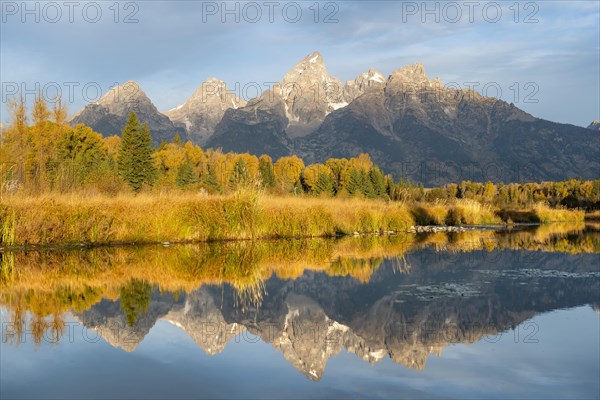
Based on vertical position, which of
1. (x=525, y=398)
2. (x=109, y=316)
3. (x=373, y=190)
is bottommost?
(x=525, y=398)

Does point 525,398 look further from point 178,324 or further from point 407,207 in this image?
point 407,207

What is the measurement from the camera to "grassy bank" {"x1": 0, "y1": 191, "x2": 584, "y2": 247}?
57.0 feet

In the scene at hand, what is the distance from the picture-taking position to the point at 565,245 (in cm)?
2106

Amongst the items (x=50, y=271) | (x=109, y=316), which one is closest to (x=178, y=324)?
(x=109, y=316)

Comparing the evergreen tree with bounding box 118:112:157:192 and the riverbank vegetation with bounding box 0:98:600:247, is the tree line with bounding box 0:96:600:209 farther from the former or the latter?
the riverbank vegetation with bounding box 0:98:600:247

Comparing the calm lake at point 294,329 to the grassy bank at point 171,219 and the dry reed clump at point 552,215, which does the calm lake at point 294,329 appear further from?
the dry reed clump at point 552,215

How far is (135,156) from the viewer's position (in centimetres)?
6138

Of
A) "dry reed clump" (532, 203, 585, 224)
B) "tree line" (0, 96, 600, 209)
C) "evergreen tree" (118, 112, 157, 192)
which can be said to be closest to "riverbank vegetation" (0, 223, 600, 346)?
"tree line" (0, 96, 600, 209)

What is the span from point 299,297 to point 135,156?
54.4m

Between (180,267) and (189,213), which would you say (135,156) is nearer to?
(189,213)

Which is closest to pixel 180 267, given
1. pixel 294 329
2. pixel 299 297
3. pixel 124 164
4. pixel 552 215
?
pixel 299 297

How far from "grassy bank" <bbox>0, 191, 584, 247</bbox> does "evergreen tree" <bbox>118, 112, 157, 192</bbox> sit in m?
38.7

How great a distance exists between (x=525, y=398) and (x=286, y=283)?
6921 mm

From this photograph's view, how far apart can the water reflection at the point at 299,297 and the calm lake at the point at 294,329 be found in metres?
0.04
